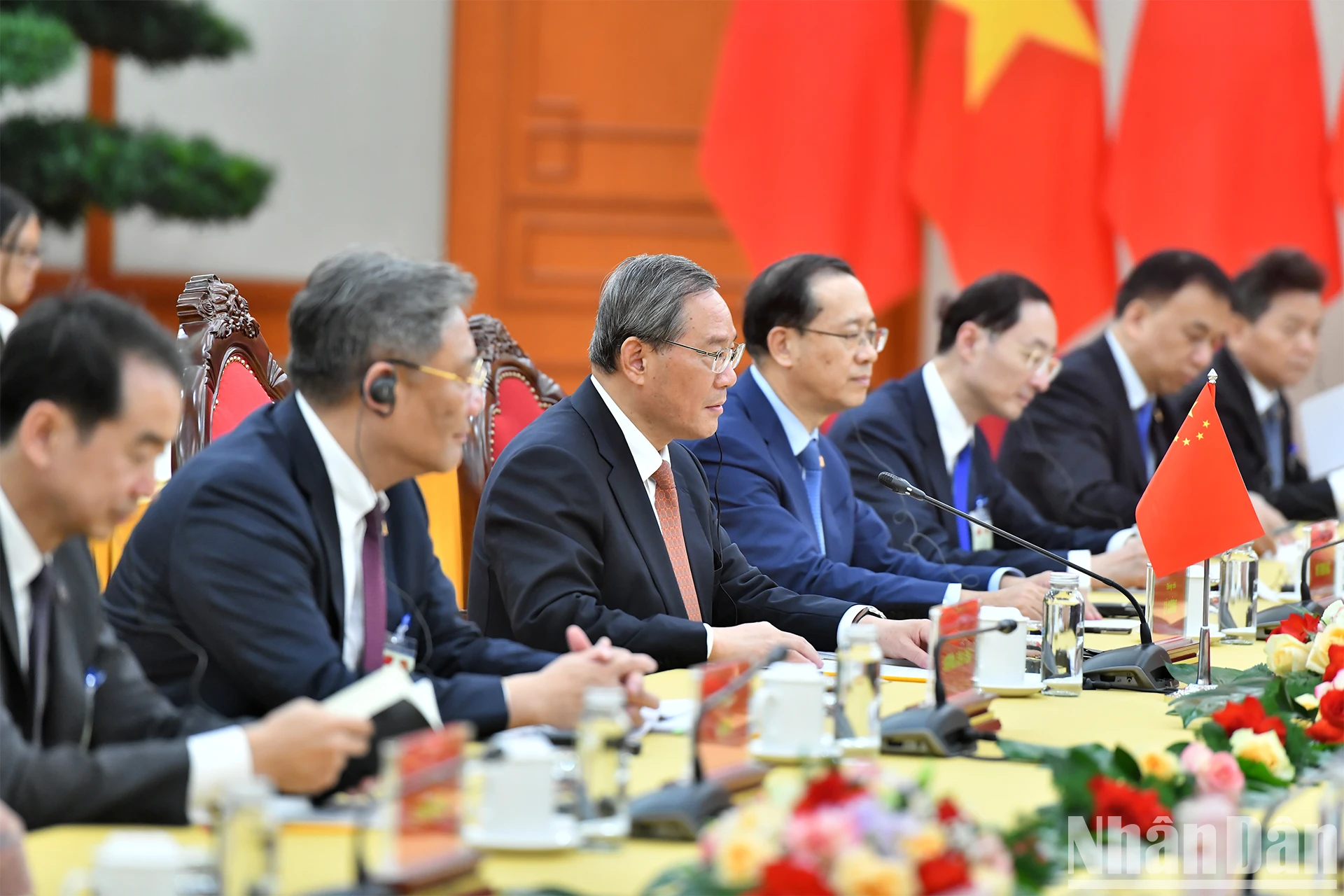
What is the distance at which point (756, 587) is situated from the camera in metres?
2.78

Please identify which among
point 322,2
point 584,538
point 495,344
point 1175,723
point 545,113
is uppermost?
point 322,2

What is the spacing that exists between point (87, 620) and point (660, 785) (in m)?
0.61

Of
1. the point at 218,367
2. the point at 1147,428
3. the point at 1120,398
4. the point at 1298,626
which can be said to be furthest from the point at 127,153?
the point at 1298,626

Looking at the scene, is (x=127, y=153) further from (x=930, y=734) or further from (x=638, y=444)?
(x=930, y=734)

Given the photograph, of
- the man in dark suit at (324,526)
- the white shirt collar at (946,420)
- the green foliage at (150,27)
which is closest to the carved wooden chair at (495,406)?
the white shirt collar at (946,420)

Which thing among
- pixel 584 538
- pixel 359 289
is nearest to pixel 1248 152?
pixel 584 538

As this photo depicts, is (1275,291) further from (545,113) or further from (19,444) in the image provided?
(19,444)

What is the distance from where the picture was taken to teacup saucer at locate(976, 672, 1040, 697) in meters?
2.20

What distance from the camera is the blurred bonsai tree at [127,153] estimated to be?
5020 millimetres

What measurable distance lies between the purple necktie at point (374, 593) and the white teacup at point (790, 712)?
0.50 meters

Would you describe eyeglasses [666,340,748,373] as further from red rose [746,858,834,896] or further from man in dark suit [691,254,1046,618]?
red rose [746,858,834,896]

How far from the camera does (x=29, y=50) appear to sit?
4.62 metres

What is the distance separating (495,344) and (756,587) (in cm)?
83

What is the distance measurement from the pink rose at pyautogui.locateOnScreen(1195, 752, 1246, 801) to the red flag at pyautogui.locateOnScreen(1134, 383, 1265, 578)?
946 mm
